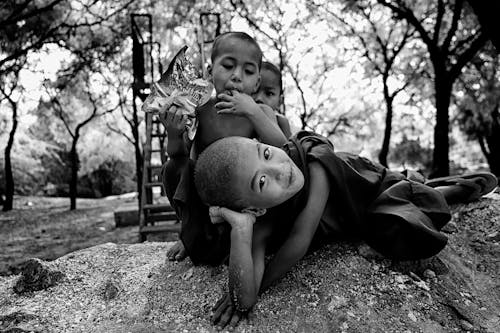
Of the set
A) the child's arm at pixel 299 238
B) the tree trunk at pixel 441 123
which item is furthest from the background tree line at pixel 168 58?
the child's arm at pixel 299 238

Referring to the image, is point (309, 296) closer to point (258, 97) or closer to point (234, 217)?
point (234, 217)

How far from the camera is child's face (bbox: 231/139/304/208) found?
1.99 m

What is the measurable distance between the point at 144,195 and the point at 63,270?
4.23m

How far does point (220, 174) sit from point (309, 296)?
2.68ft

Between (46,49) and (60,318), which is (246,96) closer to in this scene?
(60,318)

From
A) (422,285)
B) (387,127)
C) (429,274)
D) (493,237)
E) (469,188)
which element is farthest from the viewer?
(387,127)

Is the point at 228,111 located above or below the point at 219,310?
above

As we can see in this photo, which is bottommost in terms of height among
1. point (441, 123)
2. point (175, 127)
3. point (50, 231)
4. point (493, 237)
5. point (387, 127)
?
point (50, 231)

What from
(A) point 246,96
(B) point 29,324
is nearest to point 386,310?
(A) point 246,96

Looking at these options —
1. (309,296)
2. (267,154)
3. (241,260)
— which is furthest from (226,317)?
(267,154)

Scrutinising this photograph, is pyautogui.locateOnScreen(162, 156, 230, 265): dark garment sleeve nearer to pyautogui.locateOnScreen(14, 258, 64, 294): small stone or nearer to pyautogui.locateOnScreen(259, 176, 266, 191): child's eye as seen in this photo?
pyautogui.locateOnScreen(259, 176, 266, 191): child's eye

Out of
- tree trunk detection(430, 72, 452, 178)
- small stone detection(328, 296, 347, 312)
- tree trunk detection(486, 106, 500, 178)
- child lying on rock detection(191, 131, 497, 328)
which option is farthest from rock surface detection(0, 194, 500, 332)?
tree trunk detection(486, 106, 500, 178)

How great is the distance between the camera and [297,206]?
91.7 inches

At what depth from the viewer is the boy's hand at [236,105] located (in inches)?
91.7
